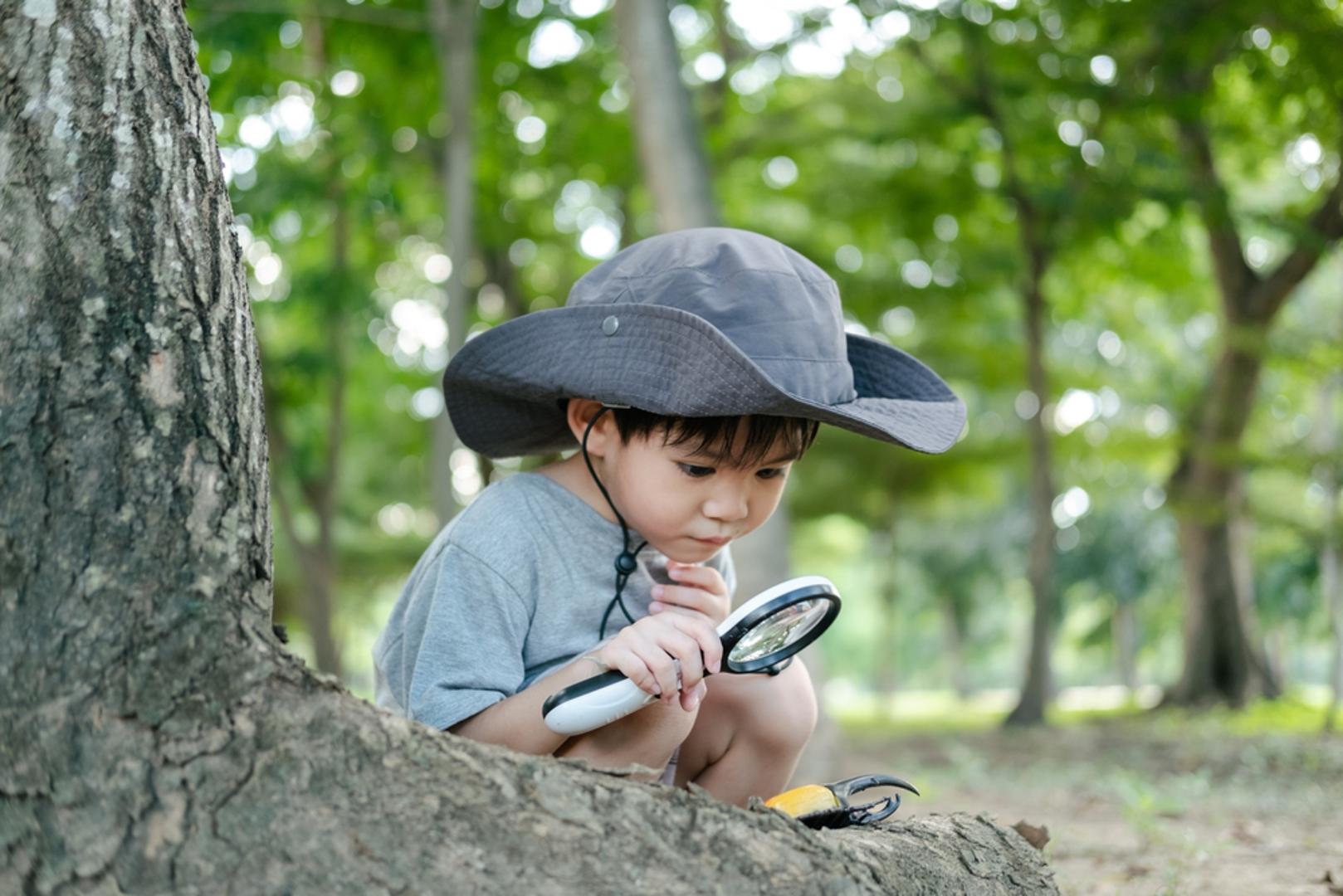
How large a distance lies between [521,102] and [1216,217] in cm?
588

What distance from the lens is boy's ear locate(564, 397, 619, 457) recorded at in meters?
2.32

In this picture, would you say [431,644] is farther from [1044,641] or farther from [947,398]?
[1044,641]

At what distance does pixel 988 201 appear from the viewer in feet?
39.7

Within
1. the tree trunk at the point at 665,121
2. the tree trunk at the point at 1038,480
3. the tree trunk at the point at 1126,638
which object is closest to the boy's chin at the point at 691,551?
the tree trunk at the point at 665,121

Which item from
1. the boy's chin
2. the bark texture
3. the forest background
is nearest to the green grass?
the forest background

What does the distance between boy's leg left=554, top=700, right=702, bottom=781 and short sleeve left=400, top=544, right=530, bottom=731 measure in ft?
0.52

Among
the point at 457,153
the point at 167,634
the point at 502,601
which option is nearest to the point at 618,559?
the point at 502,601

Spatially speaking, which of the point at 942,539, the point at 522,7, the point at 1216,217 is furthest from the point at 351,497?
the point at 942,539

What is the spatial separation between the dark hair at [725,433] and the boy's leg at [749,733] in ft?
1.54

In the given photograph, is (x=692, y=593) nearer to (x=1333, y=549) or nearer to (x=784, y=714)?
(x=784, y=714)

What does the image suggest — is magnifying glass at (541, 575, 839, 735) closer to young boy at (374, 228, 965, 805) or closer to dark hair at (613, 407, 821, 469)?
young boy at (374, 228, 965, 805)

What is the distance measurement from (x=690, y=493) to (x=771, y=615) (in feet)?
1.01

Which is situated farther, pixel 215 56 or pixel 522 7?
→ pixel 522 7

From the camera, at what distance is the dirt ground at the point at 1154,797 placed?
3125mm
